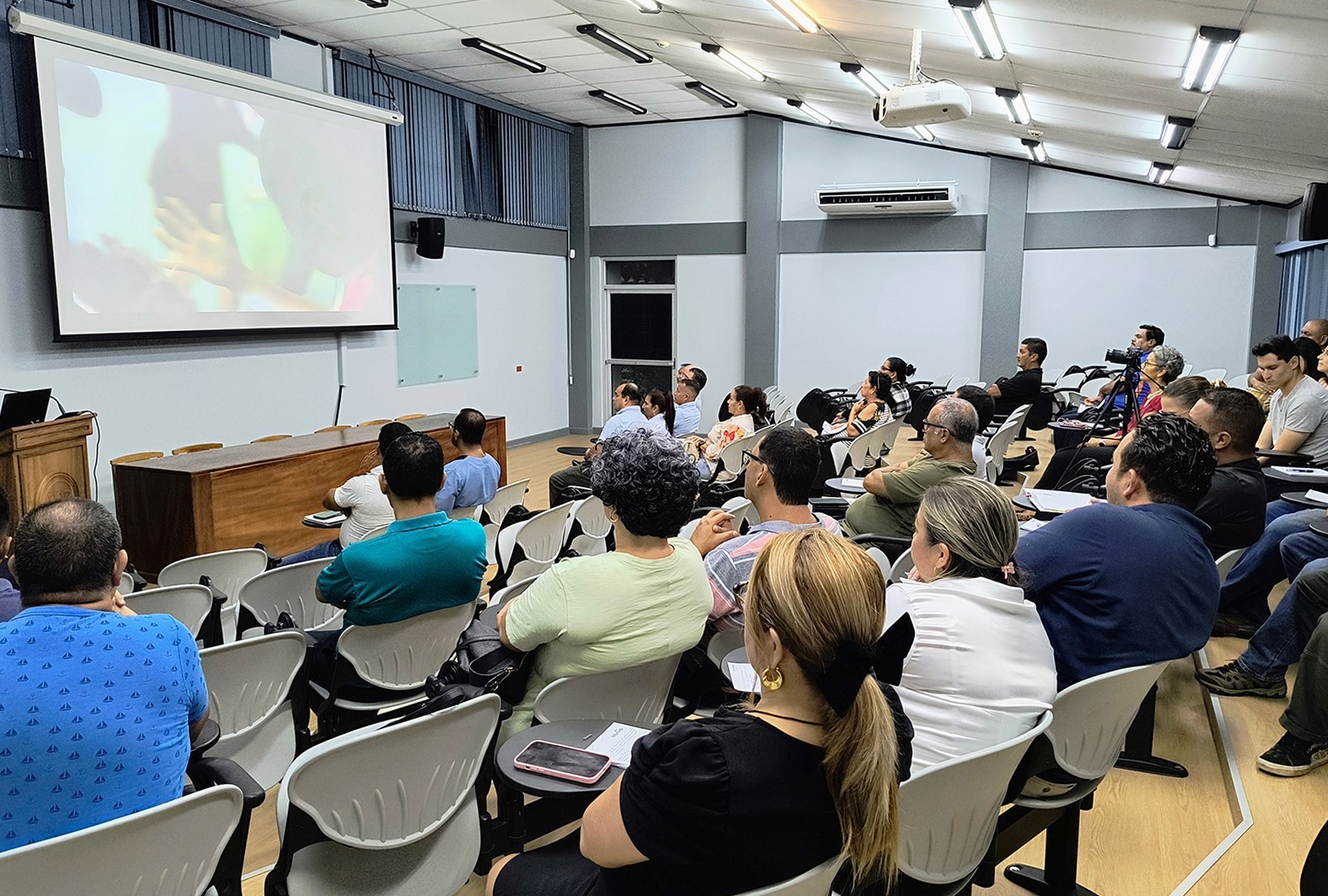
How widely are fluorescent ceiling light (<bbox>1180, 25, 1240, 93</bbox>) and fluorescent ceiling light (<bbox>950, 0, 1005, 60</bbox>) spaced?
0.99m

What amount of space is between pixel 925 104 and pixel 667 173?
22.7 ft

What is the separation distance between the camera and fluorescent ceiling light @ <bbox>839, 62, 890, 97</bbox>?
723 cm

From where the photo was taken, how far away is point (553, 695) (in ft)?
7.41

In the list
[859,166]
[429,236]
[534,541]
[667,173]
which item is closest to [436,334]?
[429,236]

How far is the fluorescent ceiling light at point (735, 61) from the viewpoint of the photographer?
7828mm

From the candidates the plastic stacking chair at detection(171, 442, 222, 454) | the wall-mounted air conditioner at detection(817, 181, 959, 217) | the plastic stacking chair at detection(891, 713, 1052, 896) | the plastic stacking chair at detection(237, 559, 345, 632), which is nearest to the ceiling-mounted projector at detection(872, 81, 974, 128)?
the plastic stacking chair at detection(237, 559, 345, 632)

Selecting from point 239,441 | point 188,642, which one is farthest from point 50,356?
point 188,642

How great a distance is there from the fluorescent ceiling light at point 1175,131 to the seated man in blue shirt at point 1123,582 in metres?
4.83

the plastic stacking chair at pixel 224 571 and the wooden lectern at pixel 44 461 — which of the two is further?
the wooden lectern at pixel 44 461

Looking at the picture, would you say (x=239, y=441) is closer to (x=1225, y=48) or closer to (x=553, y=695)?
(x=553, y=695)

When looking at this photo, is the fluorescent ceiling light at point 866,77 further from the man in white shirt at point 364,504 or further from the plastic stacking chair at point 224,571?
the plastic stacking chair at point 224,571

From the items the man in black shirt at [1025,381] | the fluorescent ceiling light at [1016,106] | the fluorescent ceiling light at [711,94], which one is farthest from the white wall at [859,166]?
the fluorescent ceiling light at [1016,106]

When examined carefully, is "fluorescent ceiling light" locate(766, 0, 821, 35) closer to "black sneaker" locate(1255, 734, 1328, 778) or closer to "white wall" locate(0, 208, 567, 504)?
"black sneaker" locate(1255, 734, 1328, 778)

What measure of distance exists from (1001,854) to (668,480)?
1.22m
